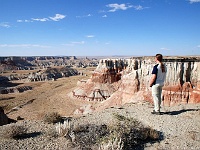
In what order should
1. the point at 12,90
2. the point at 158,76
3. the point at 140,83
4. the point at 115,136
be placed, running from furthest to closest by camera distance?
1. the point at 12,90
2. the point at 140,83
3. the point at 158,76
4. the point at 115,136

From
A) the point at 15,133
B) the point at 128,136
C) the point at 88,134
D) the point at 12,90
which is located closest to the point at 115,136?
the point at 128,136

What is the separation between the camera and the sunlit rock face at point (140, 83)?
802 inches

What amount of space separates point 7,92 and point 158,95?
6500 centimetres

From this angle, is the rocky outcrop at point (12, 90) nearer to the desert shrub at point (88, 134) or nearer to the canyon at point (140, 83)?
the canyon at point (140, 83)

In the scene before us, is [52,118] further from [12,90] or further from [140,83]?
[12,90]

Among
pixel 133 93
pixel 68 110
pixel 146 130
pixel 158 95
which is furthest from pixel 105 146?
pixel 68 110

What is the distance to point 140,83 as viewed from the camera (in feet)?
95.8

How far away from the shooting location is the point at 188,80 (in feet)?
68.4

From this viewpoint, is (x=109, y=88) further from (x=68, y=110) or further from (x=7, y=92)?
(x=7, y=92)

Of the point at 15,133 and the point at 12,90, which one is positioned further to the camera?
the point at 12,90

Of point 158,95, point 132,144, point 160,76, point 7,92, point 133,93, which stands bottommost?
point 7,92

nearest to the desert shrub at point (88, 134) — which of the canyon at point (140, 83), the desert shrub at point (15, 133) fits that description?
the desert shrub at point (15, 133)

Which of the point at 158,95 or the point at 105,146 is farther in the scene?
the point at 158,95

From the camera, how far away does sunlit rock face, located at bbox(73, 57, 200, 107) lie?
20.4 metres
